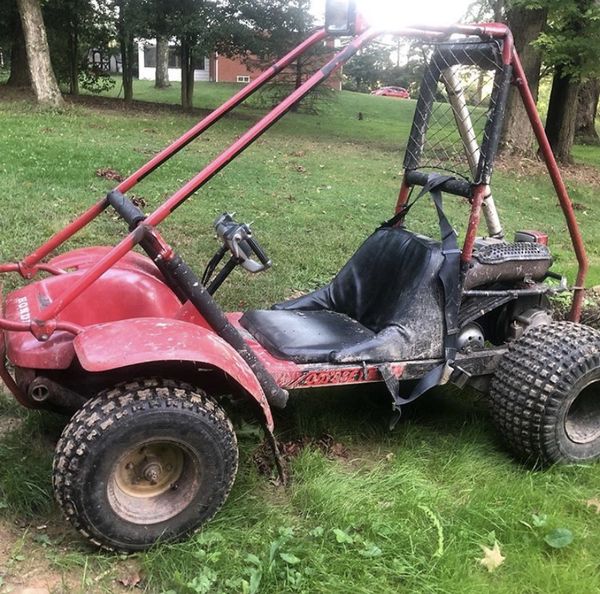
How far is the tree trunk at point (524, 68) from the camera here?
1198cm

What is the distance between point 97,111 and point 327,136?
5174 millimetres

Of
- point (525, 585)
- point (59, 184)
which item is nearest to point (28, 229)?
point (59, 184)

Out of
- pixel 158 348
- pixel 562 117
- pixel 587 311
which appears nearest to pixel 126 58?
pixel 562 117

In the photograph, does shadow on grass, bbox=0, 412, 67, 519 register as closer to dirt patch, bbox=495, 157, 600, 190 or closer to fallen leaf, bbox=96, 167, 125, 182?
fallen leaf, bbox=96, 167, 125, 182

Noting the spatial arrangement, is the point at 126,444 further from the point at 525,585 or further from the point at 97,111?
the point at 97,111

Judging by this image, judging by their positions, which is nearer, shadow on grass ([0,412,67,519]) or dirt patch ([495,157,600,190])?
shadow on grass ([0,412,67,519])

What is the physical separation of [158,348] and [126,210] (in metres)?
0.56

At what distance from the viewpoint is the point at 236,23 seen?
16.2 m

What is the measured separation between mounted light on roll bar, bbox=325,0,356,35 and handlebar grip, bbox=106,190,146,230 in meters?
1.10

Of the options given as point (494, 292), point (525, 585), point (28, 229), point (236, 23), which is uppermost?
point (236, 23)

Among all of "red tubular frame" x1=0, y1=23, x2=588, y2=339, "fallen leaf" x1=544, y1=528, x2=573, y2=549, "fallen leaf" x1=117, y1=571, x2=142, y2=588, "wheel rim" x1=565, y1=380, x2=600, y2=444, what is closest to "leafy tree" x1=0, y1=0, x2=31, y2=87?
"red tubular frame" x1=0, y1=23, x2=588, y2=339

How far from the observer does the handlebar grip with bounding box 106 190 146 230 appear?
8.26 feet

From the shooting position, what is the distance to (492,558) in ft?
8.55

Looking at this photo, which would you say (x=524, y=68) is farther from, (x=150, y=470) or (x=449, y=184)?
(x=150, y=470)
